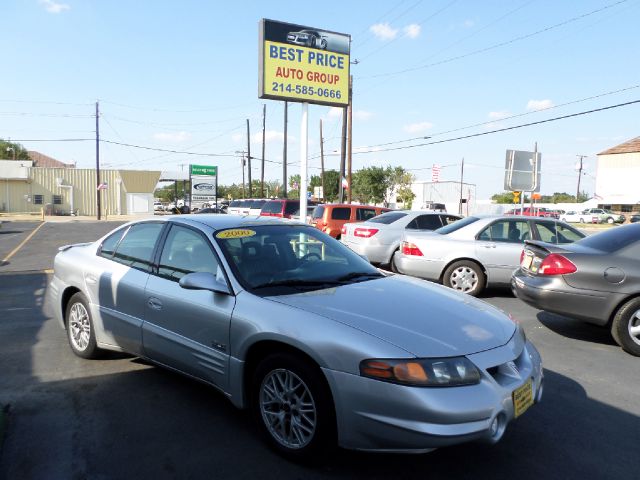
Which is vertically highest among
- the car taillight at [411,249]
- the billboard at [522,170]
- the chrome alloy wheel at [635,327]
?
the billboard at [522,170]

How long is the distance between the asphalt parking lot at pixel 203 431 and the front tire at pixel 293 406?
4.9 inches

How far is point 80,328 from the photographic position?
4914mm

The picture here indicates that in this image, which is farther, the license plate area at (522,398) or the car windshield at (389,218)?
the car windshield at (389,218)

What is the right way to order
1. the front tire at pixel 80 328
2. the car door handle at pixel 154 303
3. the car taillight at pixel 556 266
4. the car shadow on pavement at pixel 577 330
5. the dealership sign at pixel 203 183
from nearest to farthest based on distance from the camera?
1. the car door handle at pixel 154 303
2. the front tire at pixel 80 328
3. the car taillight at pixel 556 266
4. the car shadow on pavement at pixel 577 330
5. the dealership sign at pixel 203 183

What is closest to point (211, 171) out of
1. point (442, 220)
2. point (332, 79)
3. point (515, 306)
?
point (332, 79)

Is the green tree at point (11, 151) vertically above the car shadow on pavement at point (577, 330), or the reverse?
the green tree at point (11, 151)

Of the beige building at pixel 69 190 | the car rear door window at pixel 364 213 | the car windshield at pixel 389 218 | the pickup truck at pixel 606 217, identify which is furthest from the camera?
the pickup truck at pixel 606 217

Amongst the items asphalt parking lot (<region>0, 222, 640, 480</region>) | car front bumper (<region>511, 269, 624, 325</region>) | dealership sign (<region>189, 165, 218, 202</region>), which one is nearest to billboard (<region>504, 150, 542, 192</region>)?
car front bumper (<region>511, 269, 624, 325</region>)

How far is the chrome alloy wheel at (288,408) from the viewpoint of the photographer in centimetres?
294

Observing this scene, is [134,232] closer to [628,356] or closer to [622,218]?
[628,356]

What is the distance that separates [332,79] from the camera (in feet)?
44.1

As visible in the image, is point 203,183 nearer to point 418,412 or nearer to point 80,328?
point 80,328

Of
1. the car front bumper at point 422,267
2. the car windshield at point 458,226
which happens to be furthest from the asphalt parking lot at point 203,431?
the car windshield at point 458,226

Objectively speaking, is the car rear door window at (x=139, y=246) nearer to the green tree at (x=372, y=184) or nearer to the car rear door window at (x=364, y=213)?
the car rear door window at (x=364, y=213)
